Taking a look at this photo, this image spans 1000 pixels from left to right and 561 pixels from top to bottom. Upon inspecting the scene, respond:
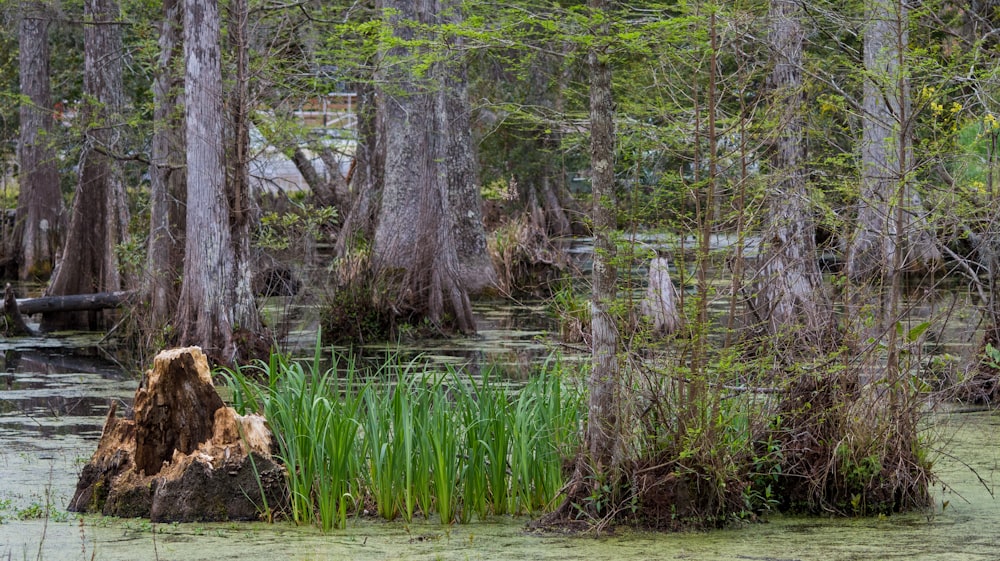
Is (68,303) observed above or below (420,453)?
above

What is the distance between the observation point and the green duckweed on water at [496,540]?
5441 mm

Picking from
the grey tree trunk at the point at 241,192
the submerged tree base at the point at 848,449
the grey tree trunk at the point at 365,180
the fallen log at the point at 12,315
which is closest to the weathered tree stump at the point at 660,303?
the submerged tree base at the point at 848,449

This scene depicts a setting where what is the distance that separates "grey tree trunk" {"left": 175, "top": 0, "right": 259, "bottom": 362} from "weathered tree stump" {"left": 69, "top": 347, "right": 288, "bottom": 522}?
17.2ft

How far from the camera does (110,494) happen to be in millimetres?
6348

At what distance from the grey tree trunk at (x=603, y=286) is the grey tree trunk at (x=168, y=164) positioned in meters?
7.97

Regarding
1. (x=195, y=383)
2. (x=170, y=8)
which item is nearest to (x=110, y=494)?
(x=195, y=383)

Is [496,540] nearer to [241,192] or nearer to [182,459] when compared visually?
[182,459]

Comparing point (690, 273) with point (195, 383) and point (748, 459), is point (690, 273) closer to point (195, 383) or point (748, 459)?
point (748, 459)

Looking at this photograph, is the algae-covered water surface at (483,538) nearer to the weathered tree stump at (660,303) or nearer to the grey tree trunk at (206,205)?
the weathered tree stump at (660,303)

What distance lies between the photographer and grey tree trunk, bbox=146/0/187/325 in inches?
540

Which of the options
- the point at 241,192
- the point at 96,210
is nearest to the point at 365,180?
the point at 96,210

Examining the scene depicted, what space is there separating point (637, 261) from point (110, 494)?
2.77 m

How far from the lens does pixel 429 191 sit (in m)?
14.6

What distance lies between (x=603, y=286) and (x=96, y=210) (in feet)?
40.6
